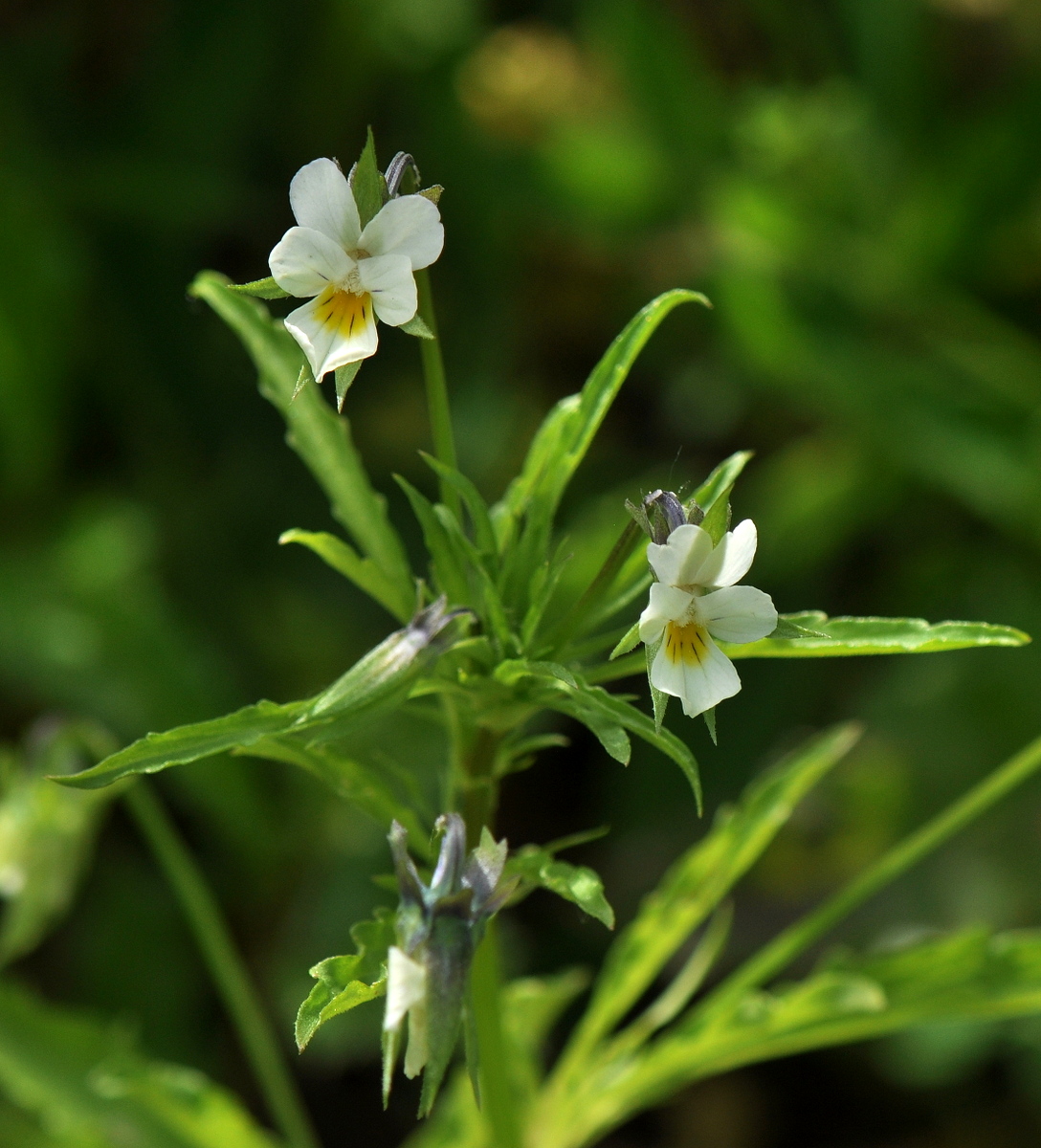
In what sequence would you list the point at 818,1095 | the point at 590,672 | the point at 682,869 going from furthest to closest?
the point at 818,1095 < the point at 682,869 < the point at 590,672

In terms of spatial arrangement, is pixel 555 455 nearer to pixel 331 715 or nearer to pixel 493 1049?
pixel 331 715

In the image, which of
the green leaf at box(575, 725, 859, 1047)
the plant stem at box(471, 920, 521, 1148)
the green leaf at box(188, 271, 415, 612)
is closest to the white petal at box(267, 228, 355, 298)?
the green leaf at box(188, 271, 415, 612)

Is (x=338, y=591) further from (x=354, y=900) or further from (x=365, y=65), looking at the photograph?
(x=365, y=65)

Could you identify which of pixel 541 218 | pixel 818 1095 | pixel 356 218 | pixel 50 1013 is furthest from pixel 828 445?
pixel 356 218

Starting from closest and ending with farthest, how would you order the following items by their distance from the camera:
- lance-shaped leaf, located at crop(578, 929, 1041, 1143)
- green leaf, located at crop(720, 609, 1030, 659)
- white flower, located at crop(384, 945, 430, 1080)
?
white flower, located at crop(384, 945, 430, 1080) < green leaf, located at crop(720, 609, 1030, 659) < lance-shaped leaf, located at crop(578, 929, 1041, 1143)

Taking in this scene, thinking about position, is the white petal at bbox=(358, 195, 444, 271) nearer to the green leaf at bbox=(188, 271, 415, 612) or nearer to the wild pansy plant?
the wild pansy plant

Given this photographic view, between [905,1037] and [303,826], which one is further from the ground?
[303,826]
